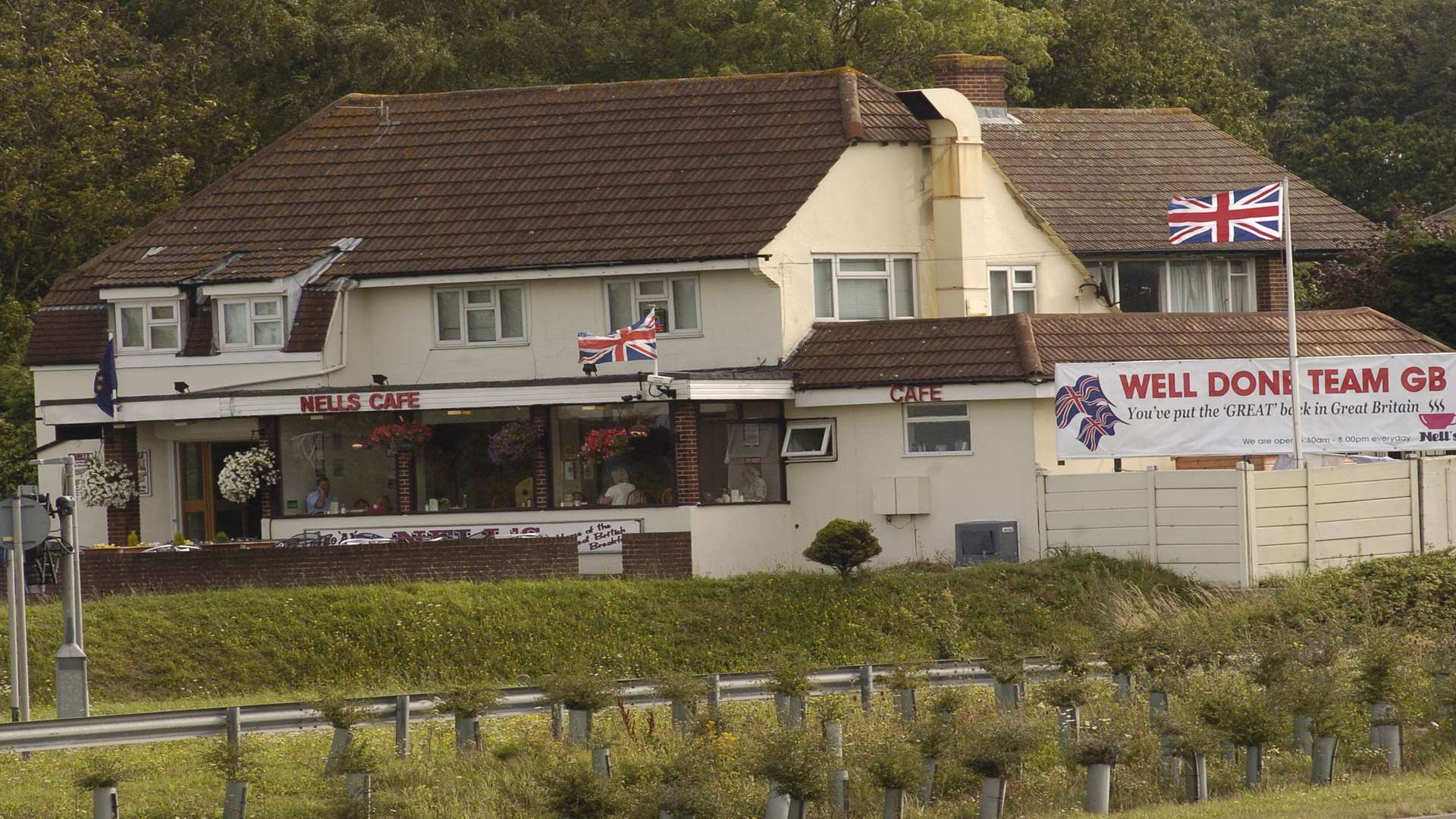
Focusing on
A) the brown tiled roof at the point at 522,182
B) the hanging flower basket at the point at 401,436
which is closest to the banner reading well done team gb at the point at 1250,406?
the brown tiled roof at the point at 522,182

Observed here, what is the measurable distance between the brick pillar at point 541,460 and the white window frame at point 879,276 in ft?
15.9

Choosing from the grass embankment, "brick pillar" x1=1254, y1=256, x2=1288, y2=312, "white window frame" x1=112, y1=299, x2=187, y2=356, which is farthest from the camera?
"brick pillar" x1=1254, y1=256, x2=1288, y2=312

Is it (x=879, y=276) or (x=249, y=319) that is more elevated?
(x=879, y=276)

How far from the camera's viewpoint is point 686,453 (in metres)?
34.6

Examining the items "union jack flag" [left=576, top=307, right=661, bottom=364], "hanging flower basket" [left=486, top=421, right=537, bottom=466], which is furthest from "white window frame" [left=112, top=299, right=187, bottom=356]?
"union jack flag" [left=576, top=307, right=661, bottom=364]

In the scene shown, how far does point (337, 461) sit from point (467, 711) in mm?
17276

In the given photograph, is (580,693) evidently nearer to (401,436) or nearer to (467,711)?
(467,711)

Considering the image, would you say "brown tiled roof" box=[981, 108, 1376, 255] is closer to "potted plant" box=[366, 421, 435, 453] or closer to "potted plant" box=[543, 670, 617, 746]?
"potted plant" box=[366, 421, 435, 453]

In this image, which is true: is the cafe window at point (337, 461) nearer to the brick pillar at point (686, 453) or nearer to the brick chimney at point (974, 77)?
the brick pillar at point (686, 453)

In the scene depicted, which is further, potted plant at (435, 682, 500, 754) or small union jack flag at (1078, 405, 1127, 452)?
small union jack flag at (1078, 405, 1127, 452)

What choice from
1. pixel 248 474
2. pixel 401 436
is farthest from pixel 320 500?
pixel 401 436

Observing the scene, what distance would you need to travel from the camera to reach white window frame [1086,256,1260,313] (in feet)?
138

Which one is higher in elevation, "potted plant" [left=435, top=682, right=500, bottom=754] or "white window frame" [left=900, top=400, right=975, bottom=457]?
"white window frame" [left=900, top=400, right=975, bottom=457]

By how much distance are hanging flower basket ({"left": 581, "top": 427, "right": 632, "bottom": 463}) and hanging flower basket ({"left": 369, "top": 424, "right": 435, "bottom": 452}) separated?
112 inches
